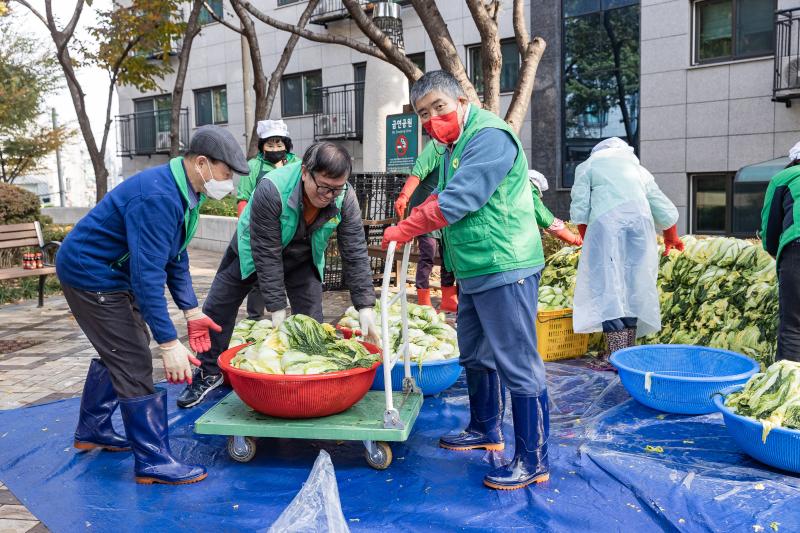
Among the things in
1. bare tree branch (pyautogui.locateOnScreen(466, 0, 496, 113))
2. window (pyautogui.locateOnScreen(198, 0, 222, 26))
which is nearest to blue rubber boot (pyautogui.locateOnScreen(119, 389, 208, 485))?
bare tree branch (pyautogui.locateOnScreen(466, 0, 496, 113))

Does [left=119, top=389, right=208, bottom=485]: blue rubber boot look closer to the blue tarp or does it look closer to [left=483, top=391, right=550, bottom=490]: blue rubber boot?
the blue tarp

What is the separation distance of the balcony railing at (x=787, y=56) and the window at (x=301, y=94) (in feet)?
38.5

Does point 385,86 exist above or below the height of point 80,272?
above

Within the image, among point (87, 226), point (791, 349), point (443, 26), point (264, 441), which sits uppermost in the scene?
point (443, 26)

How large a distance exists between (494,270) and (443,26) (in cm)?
521

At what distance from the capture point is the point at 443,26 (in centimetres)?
787

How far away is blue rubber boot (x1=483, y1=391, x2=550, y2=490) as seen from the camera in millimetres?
3420

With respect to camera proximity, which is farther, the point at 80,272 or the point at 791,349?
the point at 791,349

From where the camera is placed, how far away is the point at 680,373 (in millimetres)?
4832

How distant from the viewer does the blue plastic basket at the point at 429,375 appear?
15.0ft

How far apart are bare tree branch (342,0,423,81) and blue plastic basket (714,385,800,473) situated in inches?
202

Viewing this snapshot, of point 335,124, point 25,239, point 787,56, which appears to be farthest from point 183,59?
point 787,56

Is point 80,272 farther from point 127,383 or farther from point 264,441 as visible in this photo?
point 264,441

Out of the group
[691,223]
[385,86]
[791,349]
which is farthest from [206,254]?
[791,349]
